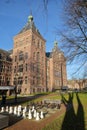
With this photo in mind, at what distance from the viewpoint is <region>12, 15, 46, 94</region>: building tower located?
48.8 meters

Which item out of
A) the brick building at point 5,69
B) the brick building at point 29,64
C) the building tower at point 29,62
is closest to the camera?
the building tower at point 29,62

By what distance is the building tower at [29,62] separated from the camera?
4875 cm

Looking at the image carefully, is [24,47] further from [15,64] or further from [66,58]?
[66,58]

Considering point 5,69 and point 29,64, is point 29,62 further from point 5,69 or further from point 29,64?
point 5,69

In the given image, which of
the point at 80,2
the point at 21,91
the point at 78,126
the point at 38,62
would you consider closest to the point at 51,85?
the point at 38,62

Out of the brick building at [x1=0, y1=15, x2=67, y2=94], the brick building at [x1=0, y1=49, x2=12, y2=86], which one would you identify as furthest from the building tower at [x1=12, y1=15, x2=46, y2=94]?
the brick building at [x1=0, y1=49, x2=12, y2=86]

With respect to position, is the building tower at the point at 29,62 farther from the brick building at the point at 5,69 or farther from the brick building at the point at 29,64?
the brick building at the point at 5,69

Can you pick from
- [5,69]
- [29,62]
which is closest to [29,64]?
[29,62]

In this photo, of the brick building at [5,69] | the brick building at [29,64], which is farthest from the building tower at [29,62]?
the brick building at [5,69]

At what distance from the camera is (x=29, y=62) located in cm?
4947

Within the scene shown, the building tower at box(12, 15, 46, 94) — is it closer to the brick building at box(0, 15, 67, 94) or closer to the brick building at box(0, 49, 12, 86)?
the brick building at box(0, 15, 67, 94)

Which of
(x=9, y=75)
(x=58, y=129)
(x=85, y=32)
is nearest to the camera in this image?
(x=58, y=129)

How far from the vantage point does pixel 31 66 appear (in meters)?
49.7

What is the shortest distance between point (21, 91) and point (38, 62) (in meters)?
11.9
